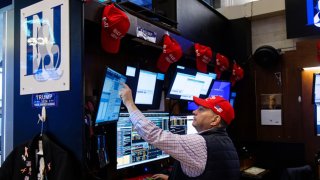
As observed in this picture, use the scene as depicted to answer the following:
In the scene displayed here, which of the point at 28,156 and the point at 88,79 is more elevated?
the point at 88,79

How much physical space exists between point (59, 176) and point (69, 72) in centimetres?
59

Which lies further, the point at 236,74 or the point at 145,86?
the point at 236,74

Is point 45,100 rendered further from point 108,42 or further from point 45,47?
point 108,42

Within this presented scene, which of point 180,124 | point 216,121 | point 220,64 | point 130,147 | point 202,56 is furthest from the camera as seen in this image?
point 220,64

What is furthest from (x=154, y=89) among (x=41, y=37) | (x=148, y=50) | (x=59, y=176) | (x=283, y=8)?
(x=283, y=8)

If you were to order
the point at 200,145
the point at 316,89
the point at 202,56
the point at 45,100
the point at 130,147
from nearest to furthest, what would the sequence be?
the point at 200,145
the point at 45,100
the point at 130,147
the point at 202,56
the point at 316,89

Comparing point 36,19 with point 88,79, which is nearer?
point 36,19

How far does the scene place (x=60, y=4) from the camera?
2.02 m

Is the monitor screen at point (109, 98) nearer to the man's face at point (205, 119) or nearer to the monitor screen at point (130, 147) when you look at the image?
the monitor screen at point (130, 147)

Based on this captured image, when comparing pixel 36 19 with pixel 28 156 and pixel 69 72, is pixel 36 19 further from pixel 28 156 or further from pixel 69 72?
pixel 28 156

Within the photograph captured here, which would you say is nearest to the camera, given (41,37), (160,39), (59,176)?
(59,176)

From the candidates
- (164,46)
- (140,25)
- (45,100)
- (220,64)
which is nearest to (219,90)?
(220,64)

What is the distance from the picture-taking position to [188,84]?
3.59 m

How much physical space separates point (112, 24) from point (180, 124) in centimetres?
146
